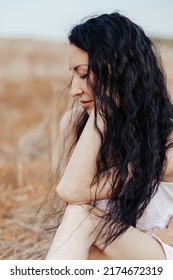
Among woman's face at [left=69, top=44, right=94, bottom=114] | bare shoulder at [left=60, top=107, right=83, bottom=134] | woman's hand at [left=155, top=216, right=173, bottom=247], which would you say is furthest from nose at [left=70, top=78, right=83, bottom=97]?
woman's hand at [left=155, top=216, right=173, bottom=247]

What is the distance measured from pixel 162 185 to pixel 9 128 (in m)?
2.93

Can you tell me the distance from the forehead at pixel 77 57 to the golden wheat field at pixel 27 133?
33.9 inches

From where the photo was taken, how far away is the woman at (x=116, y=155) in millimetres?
1892

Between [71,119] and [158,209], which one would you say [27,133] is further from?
[158,209]

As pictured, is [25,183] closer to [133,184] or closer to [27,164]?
[27,164]

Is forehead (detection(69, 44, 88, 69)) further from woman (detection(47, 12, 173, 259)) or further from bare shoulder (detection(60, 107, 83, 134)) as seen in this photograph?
bare shoulder (detection(60, 107, 83, 134))

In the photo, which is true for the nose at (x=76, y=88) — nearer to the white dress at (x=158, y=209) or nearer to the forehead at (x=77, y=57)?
the forehead at (x=77, y=57)

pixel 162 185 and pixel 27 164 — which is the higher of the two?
pixel 162 185

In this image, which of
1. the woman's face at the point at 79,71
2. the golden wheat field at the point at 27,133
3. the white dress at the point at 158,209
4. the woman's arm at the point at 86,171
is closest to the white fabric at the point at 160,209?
the white dress at the point at 158,209

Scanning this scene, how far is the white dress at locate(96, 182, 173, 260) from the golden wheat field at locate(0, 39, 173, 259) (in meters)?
0.60

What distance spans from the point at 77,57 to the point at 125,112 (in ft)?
0.72

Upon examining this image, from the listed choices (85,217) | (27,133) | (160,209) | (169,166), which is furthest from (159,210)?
(27,133)
